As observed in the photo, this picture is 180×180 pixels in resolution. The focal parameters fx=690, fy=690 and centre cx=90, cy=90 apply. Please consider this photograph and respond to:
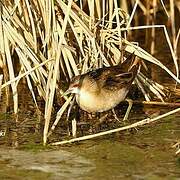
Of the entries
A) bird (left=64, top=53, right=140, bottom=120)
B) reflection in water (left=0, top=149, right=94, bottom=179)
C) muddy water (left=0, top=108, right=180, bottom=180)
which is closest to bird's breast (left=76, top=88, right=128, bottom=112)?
bird (left=64, top=53, right=140, bottom=120)

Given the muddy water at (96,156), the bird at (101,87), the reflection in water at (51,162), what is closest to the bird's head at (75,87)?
the bird at (101,87)

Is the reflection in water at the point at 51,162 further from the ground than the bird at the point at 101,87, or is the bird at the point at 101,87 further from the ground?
the bird at the point at 101,87

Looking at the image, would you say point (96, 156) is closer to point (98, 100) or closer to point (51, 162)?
point (51, 162)

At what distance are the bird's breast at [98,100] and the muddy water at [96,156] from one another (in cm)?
22

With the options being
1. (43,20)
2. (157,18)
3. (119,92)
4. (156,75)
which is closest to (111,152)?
(119,92)

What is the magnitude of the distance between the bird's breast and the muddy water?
0.72 feet

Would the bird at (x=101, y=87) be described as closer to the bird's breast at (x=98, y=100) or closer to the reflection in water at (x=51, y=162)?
the bird's breast at (x=98, y=100)

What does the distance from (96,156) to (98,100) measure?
22.1 inches

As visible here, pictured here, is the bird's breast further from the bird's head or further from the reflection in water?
the reflection in water

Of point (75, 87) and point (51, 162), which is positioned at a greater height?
point (75, 87)

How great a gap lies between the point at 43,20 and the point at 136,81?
862 millimetres

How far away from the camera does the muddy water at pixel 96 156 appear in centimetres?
403

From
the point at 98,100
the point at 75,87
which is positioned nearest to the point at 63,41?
the point at 75,87

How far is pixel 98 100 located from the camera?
4.76 meters
